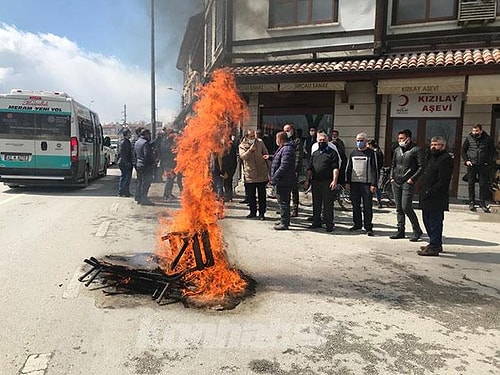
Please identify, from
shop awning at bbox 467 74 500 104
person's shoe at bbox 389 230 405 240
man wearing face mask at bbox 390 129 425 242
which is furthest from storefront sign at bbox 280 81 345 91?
person's shoe at bbox 389 230 405 240

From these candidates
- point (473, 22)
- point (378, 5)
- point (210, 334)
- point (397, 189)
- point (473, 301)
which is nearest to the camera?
point (210, 334)

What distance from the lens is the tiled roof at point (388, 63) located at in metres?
10.5

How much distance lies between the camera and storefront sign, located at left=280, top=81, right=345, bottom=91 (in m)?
12.1

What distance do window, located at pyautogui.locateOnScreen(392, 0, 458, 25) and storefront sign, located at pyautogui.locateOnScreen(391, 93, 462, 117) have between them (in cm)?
221

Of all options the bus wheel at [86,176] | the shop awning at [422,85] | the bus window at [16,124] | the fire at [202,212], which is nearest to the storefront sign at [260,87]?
the shop awning at [422,85]

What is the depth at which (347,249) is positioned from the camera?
6770 mm

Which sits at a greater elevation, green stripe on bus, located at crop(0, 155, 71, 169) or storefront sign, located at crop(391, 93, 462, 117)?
storefront sign, located at crop(391, 93, 462, 117)

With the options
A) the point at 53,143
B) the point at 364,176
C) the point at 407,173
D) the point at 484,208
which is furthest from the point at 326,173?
the point at 53,143

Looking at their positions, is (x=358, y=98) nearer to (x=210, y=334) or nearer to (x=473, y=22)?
(x=473, y=22)

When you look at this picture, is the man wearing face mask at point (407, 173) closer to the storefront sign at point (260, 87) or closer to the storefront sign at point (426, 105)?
the storefront sign at point (426, 105)

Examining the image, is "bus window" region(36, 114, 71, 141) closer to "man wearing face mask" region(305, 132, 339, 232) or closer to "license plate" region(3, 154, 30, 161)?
"license plate" region(3, 154, 30, 161)

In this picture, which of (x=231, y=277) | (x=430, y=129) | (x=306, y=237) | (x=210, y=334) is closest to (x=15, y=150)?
(x=306, y=237)

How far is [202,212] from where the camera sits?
5648 millimetres

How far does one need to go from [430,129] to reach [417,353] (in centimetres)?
985
